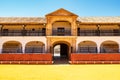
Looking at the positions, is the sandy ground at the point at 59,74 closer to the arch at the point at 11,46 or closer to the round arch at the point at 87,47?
the round arch at the point at 87,47

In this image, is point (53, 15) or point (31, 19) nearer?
point (53, 15)

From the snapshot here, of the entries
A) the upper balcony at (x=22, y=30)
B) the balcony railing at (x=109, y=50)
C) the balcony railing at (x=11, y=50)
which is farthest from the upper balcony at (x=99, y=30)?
the balcony railing at (x=11, y=50)

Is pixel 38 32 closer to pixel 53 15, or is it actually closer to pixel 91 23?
pixel 53 15

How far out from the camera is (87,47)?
32.5 meters

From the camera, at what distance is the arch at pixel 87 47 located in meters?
32.0

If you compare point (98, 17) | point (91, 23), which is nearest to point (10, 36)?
point (91, 23)

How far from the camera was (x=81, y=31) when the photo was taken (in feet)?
107

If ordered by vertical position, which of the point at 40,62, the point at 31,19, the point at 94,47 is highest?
the point at 31,19

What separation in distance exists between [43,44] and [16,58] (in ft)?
18.1

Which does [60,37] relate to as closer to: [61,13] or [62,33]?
[62,33]

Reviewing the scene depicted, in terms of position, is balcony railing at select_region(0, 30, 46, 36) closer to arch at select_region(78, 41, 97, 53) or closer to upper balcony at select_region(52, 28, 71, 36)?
upper balcony at select_region(52, 28, 71, 36)

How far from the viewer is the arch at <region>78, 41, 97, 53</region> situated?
32.0 metres

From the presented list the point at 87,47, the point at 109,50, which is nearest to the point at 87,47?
the point at 87,47

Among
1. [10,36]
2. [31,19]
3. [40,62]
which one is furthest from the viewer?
[31,19]
